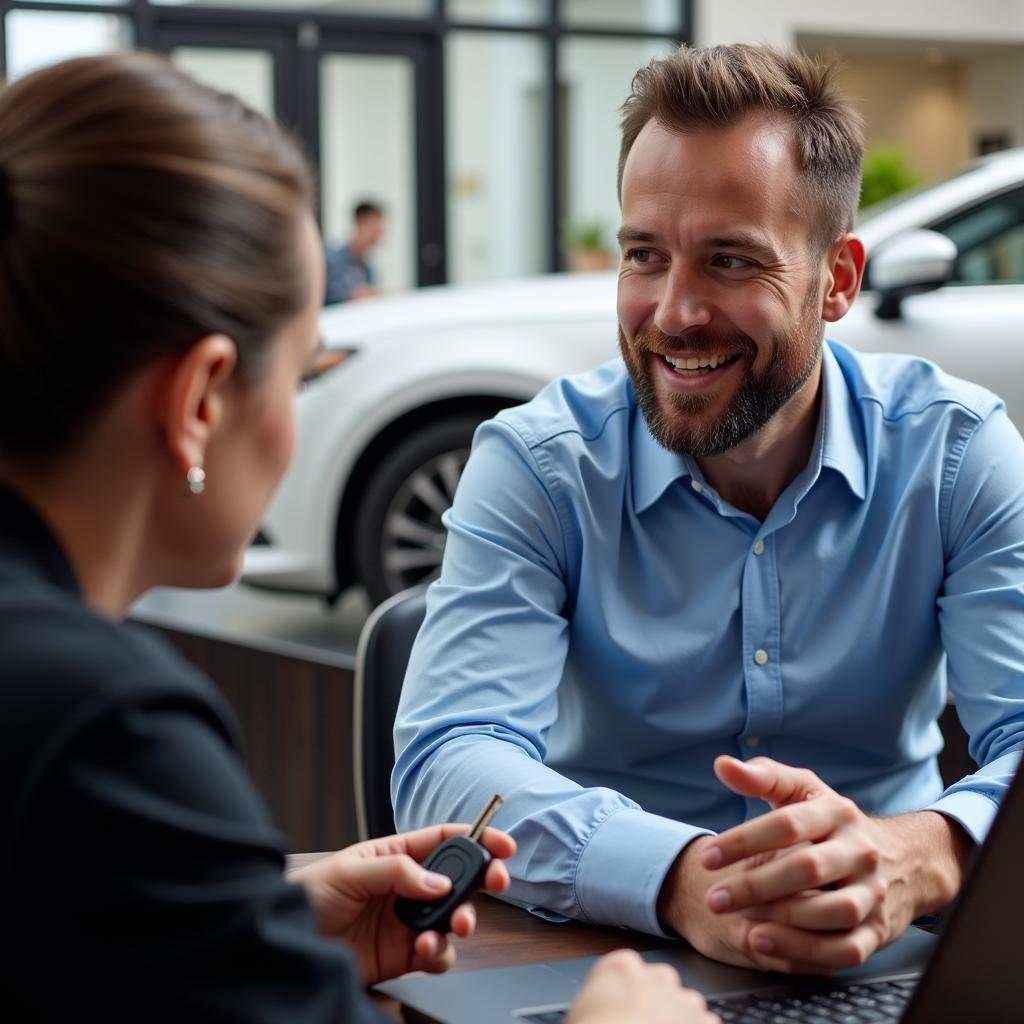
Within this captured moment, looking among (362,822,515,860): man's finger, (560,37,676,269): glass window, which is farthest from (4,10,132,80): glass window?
(362,822,515,860): man's finger

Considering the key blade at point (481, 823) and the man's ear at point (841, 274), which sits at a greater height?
the man's ear at point (841, 274)

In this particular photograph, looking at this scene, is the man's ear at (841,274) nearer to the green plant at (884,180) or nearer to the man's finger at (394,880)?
the man's finger at (394,880)

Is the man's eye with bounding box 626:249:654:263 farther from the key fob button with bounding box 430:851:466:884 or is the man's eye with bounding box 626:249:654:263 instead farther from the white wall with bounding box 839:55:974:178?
the white wall with bounding box 839:55:974:178

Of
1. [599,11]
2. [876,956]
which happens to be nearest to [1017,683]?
[876,956]

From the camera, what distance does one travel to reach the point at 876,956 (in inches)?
50.0

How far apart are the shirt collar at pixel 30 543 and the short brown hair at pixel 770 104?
1109 millimetres

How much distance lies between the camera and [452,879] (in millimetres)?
1188

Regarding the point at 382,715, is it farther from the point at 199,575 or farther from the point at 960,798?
the point at 199,575

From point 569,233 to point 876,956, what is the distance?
10331mm

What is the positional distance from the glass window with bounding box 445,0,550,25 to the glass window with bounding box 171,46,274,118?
1.31 meters

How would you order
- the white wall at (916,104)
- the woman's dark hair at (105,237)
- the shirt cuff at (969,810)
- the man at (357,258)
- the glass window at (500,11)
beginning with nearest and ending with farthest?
the woman's dark hair at (105,237) < the shirt cuff at (969,810) < the man at (357,258) < the glass window at (500,11) < the white wall at (916,104)

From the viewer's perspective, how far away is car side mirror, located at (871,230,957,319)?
14.1 ft

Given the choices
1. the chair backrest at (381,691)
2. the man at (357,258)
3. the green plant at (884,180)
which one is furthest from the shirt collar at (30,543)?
the green plant at (884,180)

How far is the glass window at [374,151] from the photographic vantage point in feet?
34.2
